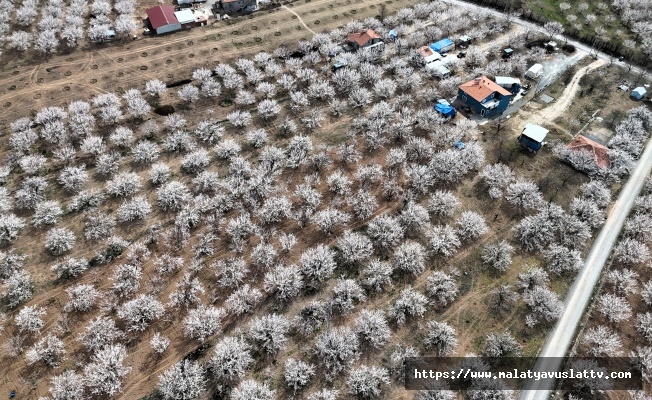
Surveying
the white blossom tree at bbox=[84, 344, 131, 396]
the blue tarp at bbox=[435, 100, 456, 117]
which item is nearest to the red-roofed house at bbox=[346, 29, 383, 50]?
the blue tarp at bbox=[435, 100, 456, 117]

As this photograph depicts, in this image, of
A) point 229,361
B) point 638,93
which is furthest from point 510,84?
point 229,361

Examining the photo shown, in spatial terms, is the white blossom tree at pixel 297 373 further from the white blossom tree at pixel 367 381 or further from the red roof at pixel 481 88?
the red roof at pixel 481 88

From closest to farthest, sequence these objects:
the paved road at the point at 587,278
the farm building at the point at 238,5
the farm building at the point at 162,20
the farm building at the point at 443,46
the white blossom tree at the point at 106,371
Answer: the white blossom tree at the point at 106,371, the paved road at the point at 587,278, the farm building at the point at 443,46, the farm building at the point at 162,20, the farm building at the point at 238,5

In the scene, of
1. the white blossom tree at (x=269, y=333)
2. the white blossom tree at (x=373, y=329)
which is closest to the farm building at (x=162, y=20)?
the white blossom tree at (x=269, y=333)

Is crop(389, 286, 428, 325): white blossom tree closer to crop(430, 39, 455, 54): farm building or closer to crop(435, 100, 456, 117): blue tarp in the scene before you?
crop(435, 100, 456, 117): blue tarp

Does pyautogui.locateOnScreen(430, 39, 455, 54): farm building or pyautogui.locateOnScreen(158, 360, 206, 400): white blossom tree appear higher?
pyautogui.locateOnScreen(430, 39, 455, 54): farm building

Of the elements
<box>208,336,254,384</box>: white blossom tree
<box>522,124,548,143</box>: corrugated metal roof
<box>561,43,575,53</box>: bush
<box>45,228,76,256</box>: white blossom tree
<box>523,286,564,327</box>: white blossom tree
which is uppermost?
<box>561,43,575,53</box>: bush

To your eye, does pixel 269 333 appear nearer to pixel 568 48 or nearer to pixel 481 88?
pixel 481 88
